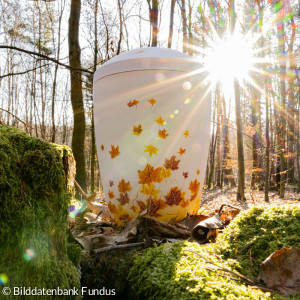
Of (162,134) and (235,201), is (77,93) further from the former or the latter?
(235,201)

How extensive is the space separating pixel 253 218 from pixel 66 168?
0.87 meters

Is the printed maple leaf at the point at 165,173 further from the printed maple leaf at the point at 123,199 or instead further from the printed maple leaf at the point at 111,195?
the printed maple leaf at the point at 111,195

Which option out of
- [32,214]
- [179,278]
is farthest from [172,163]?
[32,214]

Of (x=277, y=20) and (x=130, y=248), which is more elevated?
(x=277, y=20)

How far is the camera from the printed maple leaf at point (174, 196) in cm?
173

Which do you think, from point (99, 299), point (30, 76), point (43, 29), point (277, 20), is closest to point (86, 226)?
point (99, 299)

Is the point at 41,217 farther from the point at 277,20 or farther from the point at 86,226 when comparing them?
the point at 277,20

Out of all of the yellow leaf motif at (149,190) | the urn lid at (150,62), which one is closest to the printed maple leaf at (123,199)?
the yellow leaf motif at (149,190)

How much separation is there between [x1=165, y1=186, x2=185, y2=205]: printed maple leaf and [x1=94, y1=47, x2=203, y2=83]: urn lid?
2.53ft

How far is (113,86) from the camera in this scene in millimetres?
1765

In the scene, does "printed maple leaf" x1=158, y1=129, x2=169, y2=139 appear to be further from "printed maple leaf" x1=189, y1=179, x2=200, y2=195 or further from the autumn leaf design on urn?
"printed maple leaf" x1=189, y1=179, x2=200, y2=195

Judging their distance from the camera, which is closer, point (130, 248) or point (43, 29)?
point (130, 248)

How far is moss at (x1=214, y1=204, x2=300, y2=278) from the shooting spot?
39.9 inches

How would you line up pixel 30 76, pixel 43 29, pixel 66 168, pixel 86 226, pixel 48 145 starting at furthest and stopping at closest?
pixel 30 76 → pixel 43 29 → pixel 86 226 → pixel 66 168 → pixel 48 145
